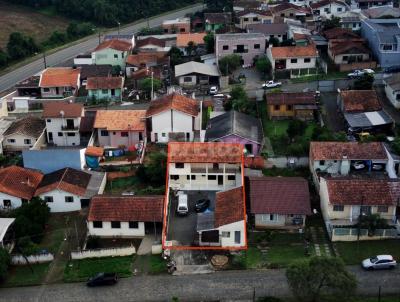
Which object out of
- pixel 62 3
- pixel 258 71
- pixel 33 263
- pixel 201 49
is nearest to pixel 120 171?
pixel 33 263

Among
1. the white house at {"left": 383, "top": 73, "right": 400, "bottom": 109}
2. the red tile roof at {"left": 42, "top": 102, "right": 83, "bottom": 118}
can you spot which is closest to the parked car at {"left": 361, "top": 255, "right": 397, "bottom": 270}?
the white house at {"left": 383, "top": 73, "right": 400, "bottom": 109}

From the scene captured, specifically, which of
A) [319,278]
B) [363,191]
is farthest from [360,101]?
[319,278]

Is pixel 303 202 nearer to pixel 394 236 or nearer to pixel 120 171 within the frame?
pixel 394 236

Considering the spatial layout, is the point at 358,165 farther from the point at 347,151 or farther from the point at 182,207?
the point at 182,207

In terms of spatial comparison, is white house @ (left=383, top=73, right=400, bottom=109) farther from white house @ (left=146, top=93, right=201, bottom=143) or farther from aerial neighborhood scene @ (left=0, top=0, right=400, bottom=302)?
white house @ (left=146, top=93, right=201, bottom=143)

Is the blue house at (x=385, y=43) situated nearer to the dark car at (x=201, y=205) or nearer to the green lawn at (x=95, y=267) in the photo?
the dark car at (x=201, y=205)

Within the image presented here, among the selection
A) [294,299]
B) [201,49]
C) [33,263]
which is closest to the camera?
[294,299]
